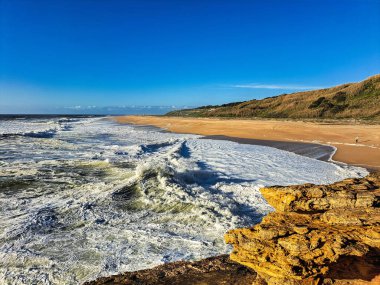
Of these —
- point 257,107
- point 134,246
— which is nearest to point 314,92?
point 257,107

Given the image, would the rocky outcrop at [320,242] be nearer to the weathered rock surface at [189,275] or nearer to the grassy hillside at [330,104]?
the weathered rock surface at [189,275]

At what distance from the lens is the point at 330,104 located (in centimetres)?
4791

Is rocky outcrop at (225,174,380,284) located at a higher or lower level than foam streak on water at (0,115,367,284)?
higher

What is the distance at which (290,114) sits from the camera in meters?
51.9

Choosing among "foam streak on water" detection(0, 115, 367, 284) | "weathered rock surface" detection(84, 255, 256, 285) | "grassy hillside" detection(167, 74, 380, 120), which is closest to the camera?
"weathered rock surface" detection(84, 255, 256, 285)

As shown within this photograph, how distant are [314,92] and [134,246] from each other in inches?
2447

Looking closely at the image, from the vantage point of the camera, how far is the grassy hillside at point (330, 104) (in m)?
41.6

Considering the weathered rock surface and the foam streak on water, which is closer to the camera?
the weathered rock surface

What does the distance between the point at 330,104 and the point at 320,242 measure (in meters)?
49.3

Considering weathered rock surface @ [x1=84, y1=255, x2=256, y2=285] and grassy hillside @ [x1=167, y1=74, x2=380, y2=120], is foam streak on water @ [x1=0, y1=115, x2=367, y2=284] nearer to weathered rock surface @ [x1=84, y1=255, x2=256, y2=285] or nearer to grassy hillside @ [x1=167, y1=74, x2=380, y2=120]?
weathered rock surface @ [x1=84, y1=255, x2=256, y2=285]

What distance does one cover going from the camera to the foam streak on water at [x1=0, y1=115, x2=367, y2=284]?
4.55 meters

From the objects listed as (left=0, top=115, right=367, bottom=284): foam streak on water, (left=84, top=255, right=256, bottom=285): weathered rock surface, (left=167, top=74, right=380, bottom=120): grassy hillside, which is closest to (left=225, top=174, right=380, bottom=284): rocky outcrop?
(left=84, top=255, right=256, bottom=285): weathered rock surface

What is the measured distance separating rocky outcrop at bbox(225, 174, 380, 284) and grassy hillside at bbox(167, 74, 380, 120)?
3803cm

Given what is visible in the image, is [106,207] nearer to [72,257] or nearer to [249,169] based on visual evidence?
[72,257]
